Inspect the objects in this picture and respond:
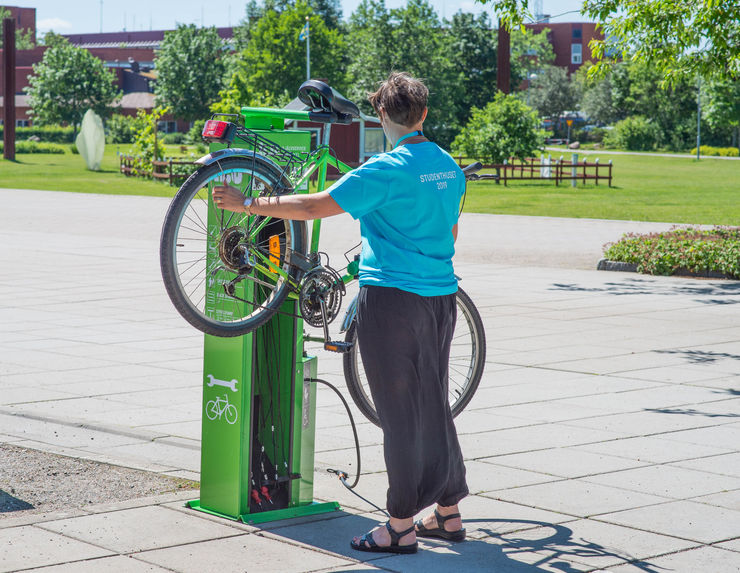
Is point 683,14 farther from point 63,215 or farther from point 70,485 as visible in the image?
point 63,215

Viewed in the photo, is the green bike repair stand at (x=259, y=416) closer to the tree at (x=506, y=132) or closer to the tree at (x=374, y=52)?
the tree at (x=506, y=132)

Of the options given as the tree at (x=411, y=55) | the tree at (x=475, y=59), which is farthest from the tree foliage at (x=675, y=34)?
the tree at (x=475, y=59)

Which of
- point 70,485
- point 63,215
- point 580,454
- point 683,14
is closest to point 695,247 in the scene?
point 683,14

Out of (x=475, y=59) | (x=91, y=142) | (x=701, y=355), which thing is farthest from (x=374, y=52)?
(x=701, y=355)

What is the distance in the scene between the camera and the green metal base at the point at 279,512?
435 cm

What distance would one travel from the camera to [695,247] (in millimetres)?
13969

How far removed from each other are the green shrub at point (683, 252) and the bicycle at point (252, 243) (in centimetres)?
1012

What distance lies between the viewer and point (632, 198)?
102 ft

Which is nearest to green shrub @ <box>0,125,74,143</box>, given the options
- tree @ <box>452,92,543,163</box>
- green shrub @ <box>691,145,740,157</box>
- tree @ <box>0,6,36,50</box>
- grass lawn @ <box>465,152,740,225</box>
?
green shrub @ <box>691,145,740,157</box>

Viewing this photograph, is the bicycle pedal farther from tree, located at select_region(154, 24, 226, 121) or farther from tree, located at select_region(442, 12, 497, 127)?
tree, located at select_region(154, 24, 226, 121)

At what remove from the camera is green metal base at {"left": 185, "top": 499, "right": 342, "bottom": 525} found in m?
4.35

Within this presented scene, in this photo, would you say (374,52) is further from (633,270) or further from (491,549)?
(491,549)

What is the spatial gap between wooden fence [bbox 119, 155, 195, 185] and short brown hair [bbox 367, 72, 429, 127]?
33790mm

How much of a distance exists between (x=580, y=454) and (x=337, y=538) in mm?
1767
